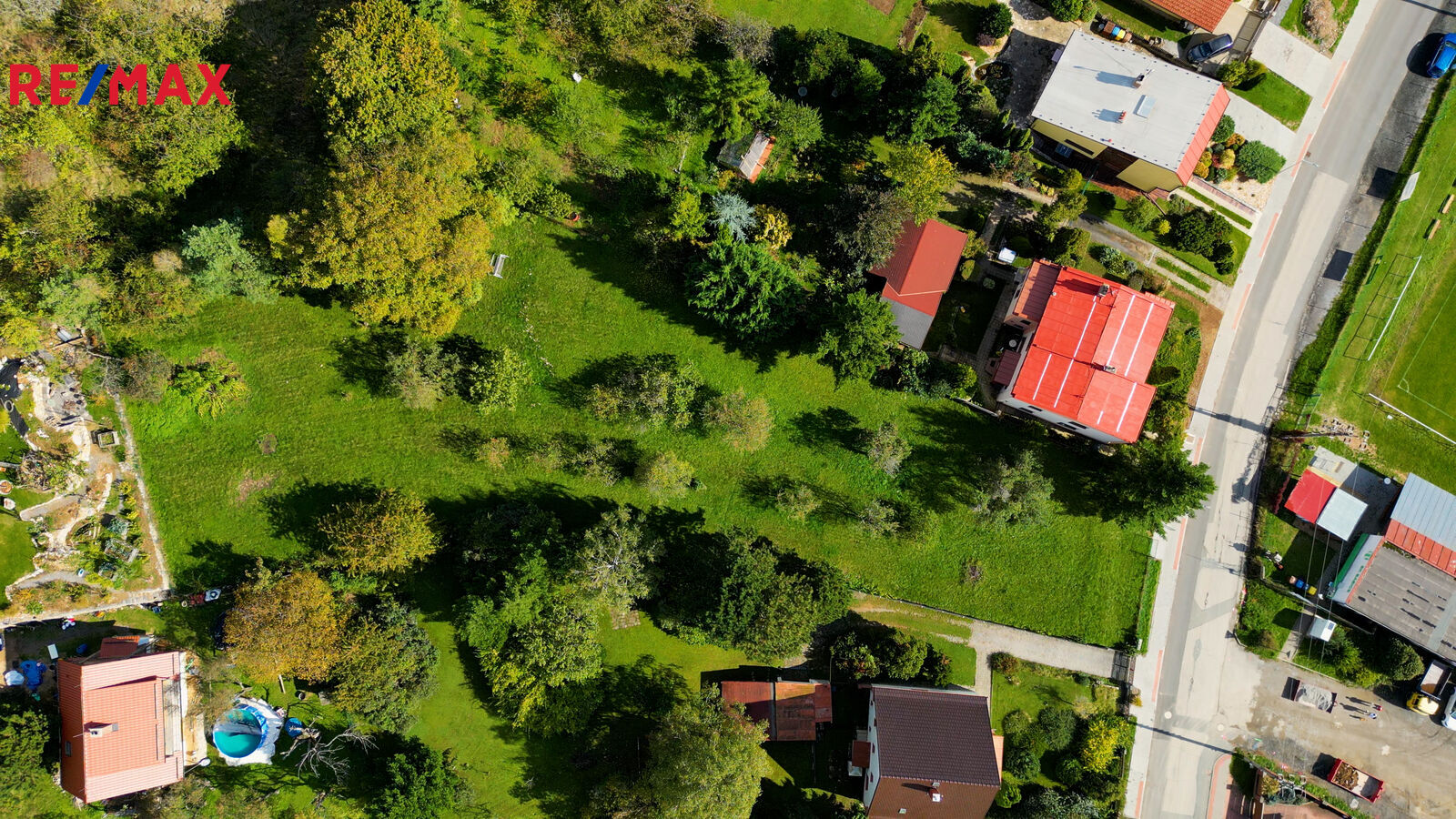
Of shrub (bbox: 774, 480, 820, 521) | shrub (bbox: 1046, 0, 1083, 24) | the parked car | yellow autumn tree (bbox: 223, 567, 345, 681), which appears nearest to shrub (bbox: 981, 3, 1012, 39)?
shrub (bbox: 1046, 0, 1083, 24)

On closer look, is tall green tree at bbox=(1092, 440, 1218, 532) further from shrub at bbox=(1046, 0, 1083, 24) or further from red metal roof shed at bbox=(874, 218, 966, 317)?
shrub at bbox=(1046, 0, 1083, 24)

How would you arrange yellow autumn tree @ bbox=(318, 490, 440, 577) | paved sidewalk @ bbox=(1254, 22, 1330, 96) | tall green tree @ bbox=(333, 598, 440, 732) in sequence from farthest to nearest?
1. paved sidewalk @ bbox=(1254, 22, 1330, 96)
2. yellow autumn tree @ bbox=(318, 490, 440, 577)
3. tall green tree @ bbox=(333, 598, 440, 732)

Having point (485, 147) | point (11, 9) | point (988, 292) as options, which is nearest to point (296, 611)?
point (485, 147)

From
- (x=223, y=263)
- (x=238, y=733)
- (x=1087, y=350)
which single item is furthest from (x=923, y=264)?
(x=238, y=733)

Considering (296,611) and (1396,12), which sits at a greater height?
(1396,12)

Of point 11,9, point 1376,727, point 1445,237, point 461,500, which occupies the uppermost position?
point 1445,237

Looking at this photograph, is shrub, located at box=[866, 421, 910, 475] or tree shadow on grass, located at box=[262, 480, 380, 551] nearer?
tree shadow on grass, located at box=[262, 480, 380, 551]

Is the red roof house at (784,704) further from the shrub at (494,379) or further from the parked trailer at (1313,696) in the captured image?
the parked trailer at (1313,696)

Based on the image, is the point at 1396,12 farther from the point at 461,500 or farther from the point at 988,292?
the point at 461,500
